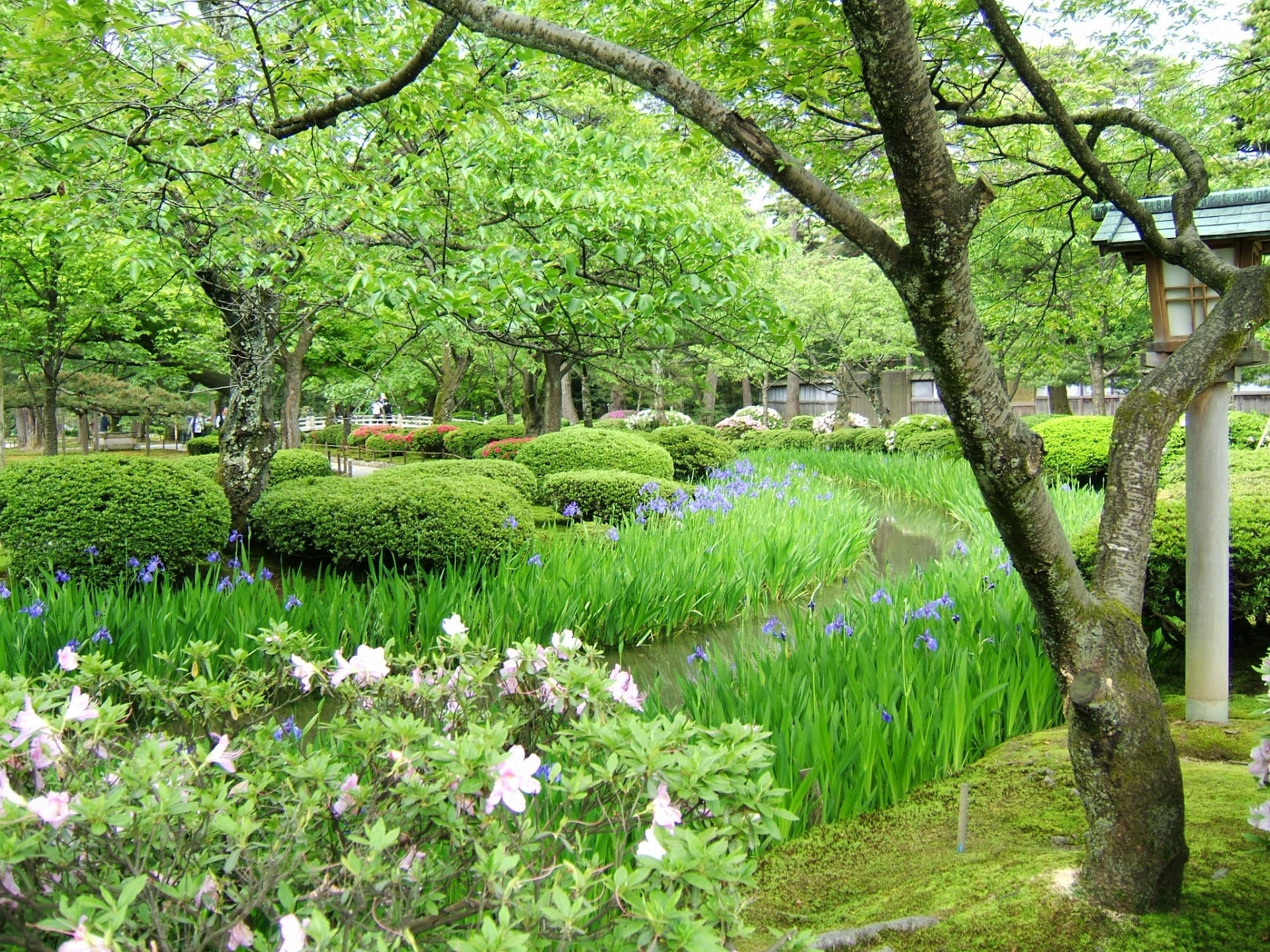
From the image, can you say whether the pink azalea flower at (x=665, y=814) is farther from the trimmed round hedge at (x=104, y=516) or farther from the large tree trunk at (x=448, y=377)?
the large tree trunk at (x=448, y=377)

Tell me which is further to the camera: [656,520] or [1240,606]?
[656,520]

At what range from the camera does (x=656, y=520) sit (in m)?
7.76

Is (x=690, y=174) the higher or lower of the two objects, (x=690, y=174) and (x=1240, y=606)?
the higher

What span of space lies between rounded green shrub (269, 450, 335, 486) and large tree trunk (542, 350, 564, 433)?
3558 mm

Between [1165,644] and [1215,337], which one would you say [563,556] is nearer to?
[1165,644]

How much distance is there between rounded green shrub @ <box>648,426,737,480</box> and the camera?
14.1m

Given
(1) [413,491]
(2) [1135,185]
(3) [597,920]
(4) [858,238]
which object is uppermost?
(2) [1135,185]

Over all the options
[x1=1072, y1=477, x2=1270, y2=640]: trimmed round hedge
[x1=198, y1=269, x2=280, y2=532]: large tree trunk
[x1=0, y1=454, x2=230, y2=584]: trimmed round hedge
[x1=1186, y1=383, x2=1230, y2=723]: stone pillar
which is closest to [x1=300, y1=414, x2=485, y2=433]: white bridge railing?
[x1=198, y1=269, x2=280, y2=532]: large tree trunk

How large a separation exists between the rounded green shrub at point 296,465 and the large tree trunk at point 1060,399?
17.7 m

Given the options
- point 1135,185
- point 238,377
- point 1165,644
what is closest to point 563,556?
point 238,377

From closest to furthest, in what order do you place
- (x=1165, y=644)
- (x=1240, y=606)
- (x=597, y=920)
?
(x=597, y=920) < (x=1240, y=606) < (x=1165, y=644)

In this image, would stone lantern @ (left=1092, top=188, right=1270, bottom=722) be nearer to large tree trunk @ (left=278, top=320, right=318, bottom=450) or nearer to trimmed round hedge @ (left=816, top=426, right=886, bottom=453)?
large tree trunk @ (left=278, top=320, right=318, bottom=450)

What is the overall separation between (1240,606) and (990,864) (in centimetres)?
258

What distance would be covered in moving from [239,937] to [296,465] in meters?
11.7
